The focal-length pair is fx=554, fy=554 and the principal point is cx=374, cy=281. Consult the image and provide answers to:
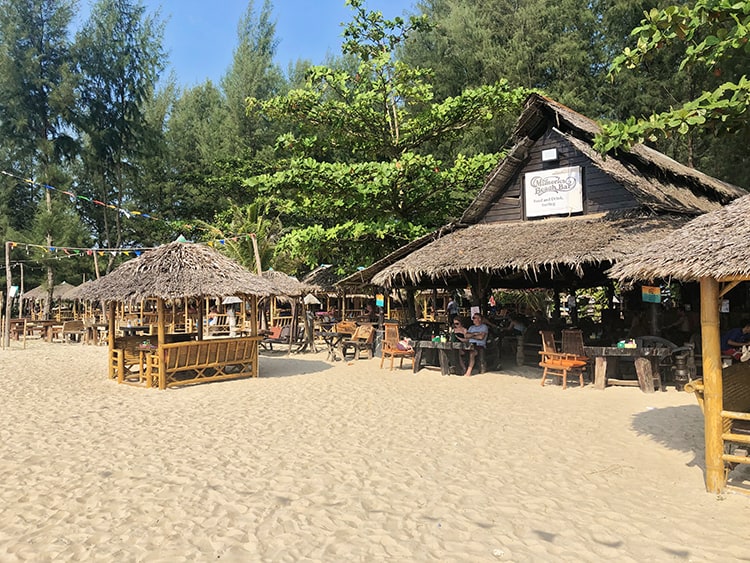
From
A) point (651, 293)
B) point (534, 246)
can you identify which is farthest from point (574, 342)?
point (534, 246)

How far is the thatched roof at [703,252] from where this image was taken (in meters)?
4.63

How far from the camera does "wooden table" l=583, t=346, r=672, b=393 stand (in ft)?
30.4

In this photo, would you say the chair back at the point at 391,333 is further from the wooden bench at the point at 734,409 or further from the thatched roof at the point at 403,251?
the wooden bench at the point at 734,409

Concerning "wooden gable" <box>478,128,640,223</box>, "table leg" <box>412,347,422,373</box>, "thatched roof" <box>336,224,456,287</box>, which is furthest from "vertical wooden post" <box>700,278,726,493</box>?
"thatched roof" <box>336,224,456,287</box>

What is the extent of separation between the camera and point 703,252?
16.0 ft

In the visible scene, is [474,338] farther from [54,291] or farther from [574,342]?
[54,291]

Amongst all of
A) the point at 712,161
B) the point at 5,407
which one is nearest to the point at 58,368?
the point at 5,407

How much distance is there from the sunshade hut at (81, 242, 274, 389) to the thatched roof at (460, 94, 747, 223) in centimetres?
608

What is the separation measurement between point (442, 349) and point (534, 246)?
2.80m

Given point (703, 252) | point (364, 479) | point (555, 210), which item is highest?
point (555, 210)

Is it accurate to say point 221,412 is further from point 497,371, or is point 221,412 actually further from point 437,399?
point 497,371

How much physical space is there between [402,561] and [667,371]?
836cm

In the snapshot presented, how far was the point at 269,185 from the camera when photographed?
1471 cm

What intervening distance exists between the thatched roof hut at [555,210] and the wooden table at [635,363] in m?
1.50
